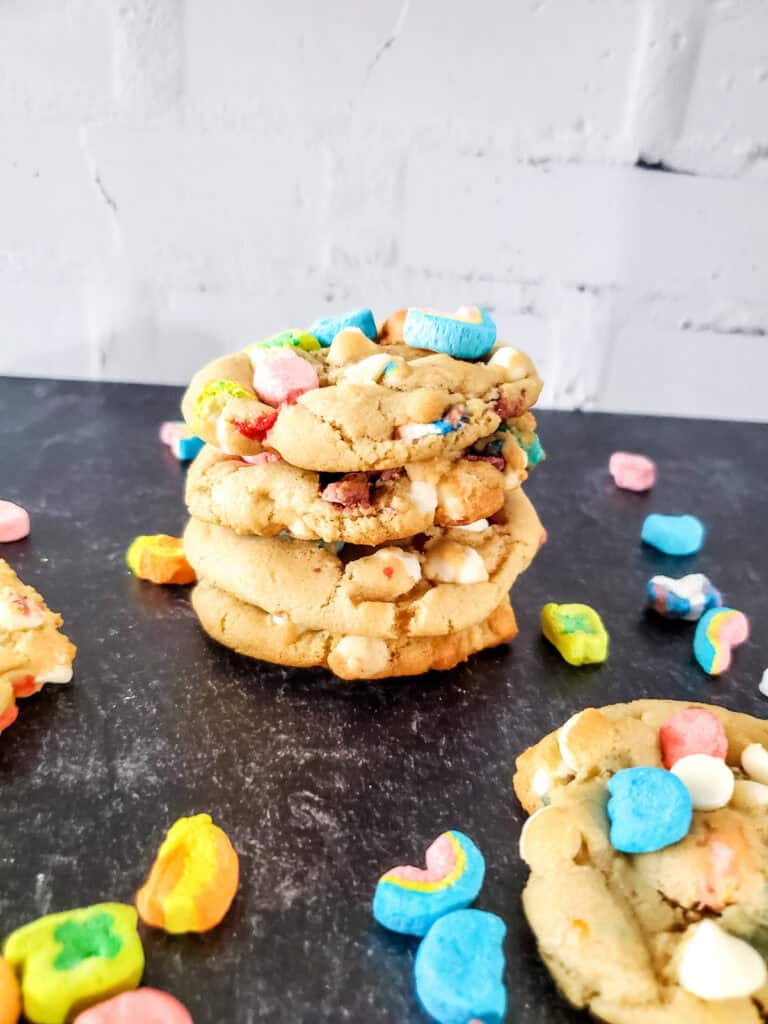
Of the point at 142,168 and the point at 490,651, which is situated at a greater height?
the point at 142,168

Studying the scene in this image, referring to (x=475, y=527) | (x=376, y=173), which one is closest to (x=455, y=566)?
(x=475, y=527)

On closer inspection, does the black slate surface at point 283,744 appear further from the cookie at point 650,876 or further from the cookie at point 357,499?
the cookie at point 357,499

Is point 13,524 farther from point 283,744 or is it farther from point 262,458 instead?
point 283,744

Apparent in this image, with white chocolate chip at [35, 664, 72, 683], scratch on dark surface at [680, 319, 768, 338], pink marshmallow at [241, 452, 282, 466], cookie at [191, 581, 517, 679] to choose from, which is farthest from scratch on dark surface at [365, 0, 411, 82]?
white chocolate chip at [35, 664, 72, 683]

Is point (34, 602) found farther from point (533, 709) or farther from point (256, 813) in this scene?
point (533, 709)

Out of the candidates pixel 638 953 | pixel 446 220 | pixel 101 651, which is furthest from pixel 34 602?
pixel 446 220
